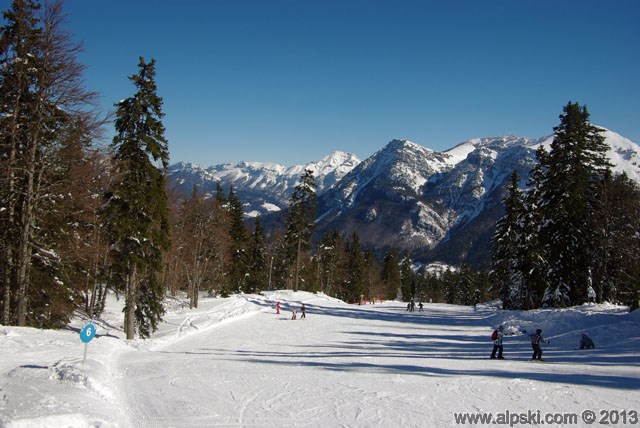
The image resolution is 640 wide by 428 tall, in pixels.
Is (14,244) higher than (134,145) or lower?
lower

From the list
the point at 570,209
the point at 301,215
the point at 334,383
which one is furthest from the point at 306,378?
the point at 301,215

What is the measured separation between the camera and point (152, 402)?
38.4 ft

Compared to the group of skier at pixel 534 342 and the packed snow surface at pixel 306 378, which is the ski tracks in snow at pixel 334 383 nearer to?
the packed snow surface at pixel 306 378

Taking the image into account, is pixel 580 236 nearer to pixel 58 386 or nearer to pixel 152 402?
pixel 152 402

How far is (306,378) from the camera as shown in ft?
49.8

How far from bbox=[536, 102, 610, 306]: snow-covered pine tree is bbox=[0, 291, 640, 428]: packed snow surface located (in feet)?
21.8

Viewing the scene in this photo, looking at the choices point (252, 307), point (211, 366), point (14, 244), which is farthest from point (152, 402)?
point (252, 307)

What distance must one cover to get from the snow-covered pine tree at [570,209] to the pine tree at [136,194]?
30.0 metres

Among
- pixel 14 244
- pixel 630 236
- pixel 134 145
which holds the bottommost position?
pixel 14 244

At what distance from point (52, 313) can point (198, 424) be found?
1652cm

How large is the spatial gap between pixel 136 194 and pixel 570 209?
3207cm

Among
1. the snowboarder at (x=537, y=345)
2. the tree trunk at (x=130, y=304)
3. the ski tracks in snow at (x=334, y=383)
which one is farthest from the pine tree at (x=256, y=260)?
the snowboarder at (x=537, y=345)

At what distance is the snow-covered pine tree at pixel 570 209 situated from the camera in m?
33.4

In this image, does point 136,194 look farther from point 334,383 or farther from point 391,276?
point 391,276
